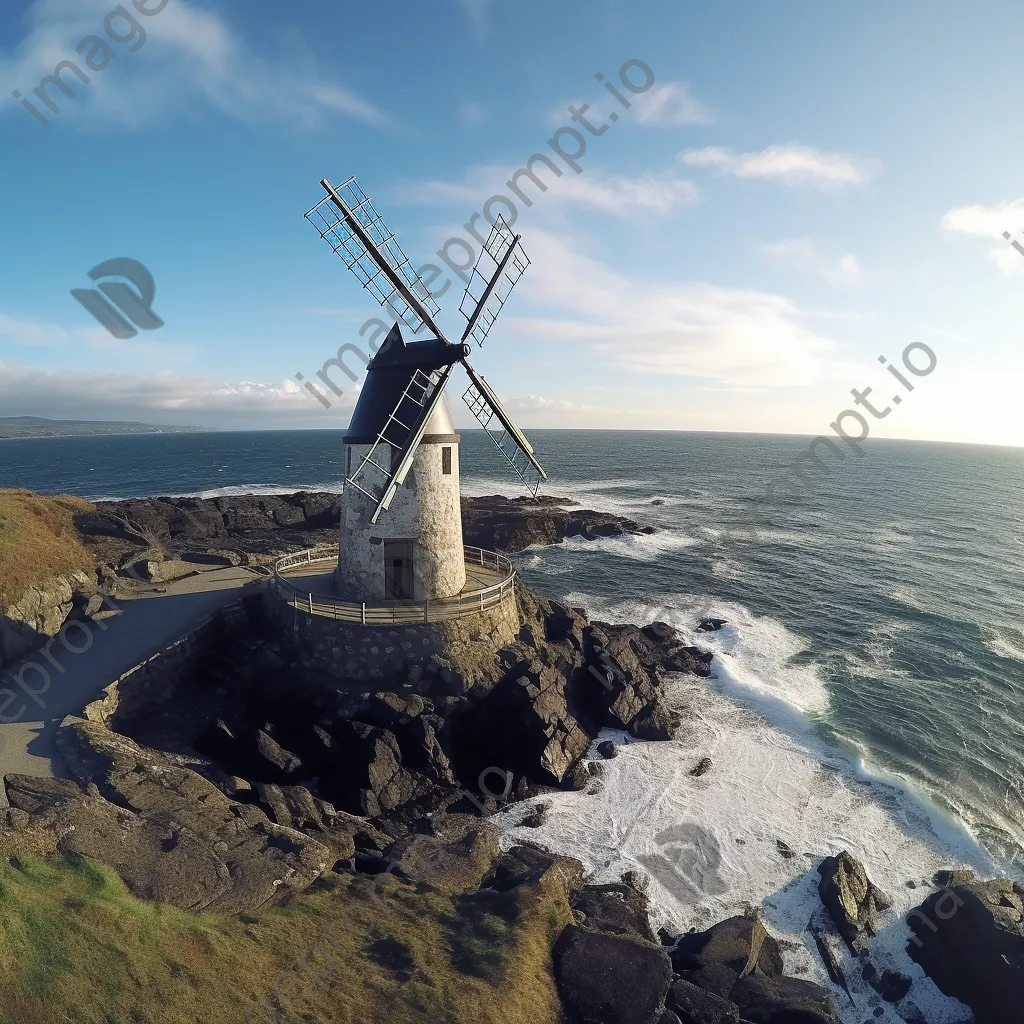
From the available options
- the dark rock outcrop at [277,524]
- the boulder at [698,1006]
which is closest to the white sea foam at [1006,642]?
the dark rock outcrop at [277,524]

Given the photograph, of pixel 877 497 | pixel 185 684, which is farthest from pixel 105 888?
pixel 877 497

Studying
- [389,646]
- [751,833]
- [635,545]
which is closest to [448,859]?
[389,646]

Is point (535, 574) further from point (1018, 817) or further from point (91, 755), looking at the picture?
point (91, 755)

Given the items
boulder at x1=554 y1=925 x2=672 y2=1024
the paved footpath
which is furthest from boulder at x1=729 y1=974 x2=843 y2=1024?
the paved footpath

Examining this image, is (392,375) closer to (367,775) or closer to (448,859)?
(367,775)

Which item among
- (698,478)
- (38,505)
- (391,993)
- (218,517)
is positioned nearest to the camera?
(391,993)
